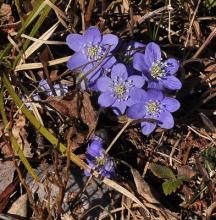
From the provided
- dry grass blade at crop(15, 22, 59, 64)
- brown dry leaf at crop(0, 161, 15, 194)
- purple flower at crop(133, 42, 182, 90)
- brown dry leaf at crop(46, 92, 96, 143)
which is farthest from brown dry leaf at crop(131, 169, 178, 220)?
dry grass blade at crop(15, 22, 59, 64)

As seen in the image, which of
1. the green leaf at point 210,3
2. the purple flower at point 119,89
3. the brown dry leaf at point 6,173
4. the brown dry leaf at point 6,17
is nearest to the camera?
the purple flower at point 119,89

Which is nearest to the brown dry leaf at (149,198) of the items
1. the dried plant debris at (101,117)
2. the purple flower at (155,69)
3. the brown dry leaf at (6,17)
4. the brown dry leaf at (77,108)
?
the dried plant debris at (101,117)

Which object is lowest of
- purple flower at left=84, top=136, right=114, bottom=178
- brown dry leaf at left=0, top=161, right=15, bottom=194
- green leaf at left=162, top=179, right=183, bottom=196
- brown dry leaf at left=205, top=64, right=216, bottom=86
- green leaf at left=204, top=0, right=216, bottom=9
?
green leaf at left=162, top=179, right=183, bottom=196

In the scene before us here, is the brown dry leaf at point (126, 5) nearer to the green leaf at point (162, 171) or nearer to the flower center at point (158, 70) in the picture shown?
the flower center at point (158, 70)

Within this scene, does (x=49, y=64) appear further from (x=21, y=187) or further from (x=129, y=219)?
(x=129, y=219)

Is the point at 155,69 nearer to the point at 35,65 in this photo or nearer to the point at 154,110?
the point at 154,110

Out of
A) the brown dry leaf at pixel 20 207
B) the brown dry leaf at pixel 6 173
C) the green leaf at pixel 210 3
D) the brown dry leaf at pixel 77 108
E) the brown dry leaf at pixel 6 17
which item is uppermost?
the brown dry leaf at pixel 6 17

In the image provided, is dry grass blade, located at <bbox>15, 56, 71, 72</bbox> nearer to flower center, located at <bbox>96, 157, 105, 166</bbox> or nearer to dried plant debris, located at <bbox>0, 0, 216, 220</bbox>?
dried plant debris, located at <bbox>0, 0, 216, 220</bbox>

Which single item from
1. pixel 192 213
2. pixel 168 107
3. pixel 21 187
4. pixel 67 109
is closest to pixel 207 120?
pixel 168 107
